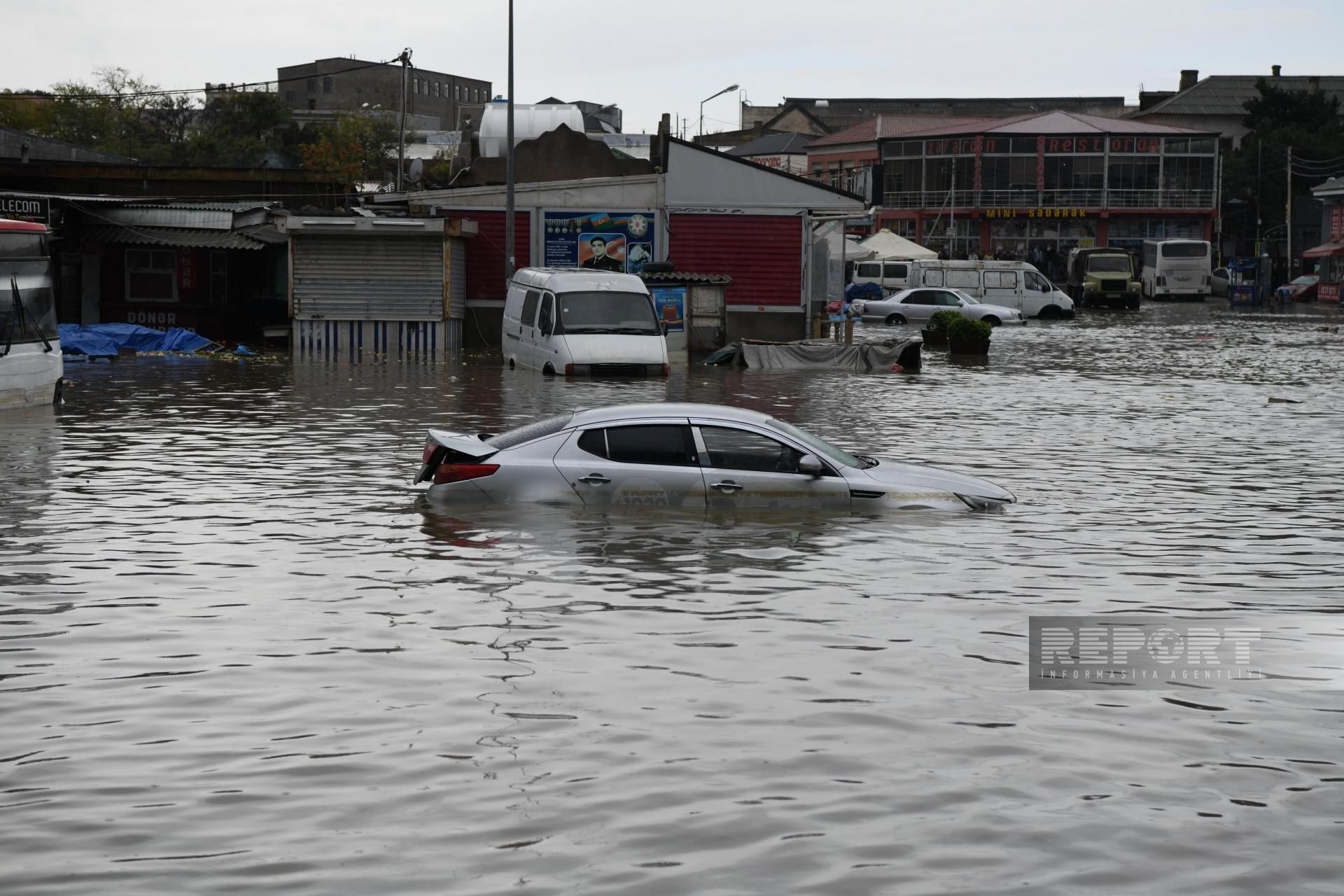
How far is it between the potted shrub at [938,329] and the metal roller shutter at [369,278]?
42.4 feet

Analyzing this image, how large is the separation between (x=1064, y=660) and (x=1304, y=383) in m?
24.1

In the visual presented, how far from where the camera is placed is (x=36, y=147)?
5172 centimetres

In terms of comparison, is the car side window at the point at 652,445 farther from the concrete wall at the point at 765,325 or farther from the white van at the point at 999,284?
the white van at the point at 999,284

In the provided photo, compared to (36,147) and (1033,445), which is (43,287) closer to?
(1033,445)

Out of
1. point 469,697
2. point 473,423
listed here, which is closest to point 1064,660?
point 469,697

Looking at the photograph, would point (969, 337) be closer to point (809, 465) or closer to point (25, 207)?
point (25, 207)

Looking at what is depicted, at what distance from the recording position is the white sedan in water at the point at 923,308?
2208 inches

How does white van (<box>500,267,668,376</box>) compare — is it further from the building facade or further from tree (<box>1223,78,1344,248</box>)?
the building facade

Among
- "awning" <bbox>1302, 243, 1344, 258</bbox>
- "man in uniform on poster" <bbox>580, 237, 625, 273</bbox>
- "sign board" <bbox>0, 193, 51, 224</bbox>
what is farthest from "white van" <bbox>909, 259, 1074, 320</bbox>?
"sign board" <bbox>0, 193, 51, 224</bbox>

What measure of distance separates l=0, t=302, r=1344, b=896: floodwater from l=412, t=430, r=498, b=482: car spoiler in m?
0.46

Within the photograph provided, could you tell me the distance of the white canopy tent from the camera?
220ft

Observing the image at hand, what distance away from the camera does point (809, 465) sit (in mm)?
14227

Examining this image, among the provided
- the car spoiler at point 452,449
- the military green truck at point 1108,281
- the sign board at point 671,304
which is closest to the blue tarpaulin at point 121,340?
the sign board at point 671,304

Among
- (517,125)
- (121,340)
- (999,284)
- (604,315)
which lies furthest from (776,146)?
(604,315)
